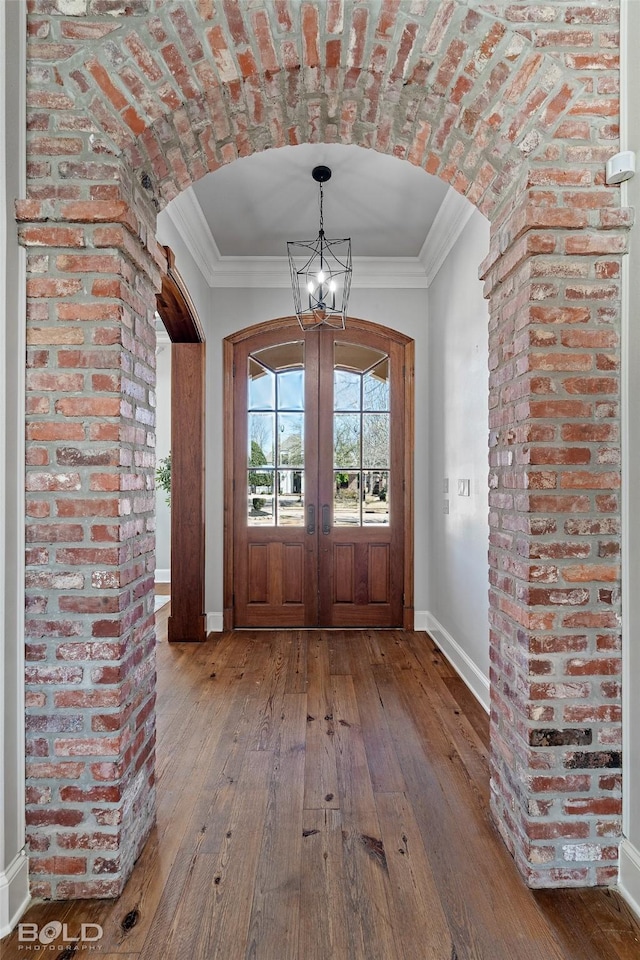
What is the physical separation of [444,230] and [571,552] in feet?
8.69

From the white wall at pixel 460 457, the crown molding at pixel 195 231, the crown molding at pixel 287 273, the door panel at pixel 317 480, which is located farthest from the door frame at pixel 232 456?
the crown molding at pixel 195 231

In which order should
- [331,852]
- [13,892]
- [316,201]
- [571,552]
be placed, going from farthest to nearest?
[316,201] → [331,852] → [571,552] → [13,892]

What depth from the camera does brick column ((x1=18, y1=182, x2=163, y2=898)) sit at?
149 centimetres

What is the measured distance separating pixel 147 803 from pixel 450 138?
96.8 inches

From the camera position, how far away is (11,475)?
1.44 meters

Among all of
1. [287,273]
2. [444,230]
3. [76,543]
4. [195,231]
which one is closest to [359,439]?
[287,273]

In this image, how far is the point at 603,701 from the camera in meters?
1.53

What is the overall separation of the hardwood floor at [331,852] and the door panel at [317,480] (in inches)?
52.3

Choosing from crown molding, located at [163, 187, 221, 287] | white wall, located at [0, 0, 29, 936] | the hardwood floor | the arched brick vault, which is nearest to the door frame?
crown molding, located at [163, 187, 221, 287]

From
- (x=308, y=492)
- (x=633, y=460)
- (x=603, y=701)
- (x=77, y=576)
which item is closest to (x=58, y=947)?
(x=77, y=576)

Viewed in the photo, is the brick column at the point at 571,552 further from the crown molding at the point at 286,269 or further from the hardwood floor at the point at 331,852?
the crown molding at the point at 286,269

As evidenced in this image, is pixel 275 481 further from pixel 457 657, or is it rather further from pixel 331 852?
pixel 331 852

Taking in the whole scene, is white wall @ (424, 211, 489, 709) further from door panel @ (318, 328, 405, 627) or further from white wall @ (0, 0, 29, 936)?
white wall @ (0, 0, 29, 936)

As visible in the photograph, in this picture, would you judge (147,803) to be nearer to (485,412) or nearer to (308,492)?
(485,412)
